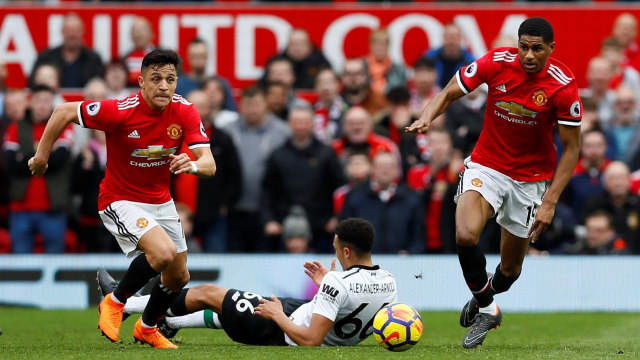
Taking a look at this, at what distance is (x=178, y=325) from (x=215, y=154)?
496 centimetres

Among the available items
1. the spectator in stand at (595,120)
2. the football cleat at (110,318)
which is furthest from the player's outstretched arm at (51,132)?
the spectator in stand at (595,120)

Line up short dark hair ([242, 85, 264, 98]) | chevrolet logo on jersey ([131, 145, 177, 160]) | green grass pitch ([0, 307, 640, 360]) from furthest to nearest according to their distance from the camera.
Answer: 1. short dark hair ([242, 85, 264, 98])
2. chevrolet logo on jersey ([131, 145, 177, 160])
3. green grass pitch ([0, 307, 640, 360])

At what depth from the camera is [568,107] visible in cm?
956

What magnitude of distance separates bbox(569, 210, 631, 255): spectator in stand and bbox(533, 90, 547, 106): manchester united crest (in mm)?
5095

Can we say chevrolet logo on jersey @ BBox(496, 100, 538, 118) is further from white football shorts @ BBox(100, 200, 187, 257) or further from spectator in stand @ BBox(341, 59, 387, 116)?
spectator in stand @ BBox(341, 59, 387, 116)

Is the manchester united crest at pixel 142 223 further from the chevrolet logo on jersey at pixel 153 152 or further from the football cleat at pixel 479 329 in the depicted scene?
the football cleat at pixel 479 329

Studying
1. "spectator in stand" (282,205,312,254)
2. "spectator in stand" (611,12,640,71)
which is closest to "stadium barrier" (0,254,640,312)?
"spectator in stand" (282,205,312,254)

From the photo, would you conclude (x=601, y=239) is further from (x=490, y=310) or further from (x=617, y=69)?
(x=490, y=310)

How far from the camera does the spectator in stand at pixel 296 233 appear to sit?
14484mm

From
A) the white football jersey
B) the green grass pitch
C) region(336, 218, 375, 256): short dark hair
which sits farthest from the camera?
region(336, 218, 375, 256): short dark hair

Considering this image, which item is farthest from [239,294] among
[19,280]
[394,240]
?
[19,280]

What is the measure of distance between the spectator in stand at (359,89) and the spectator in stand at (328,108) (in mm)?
137

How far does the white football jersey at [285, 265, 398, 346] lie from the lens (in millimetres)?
8945

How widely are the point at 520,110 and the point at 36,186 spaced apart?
7.19 m
